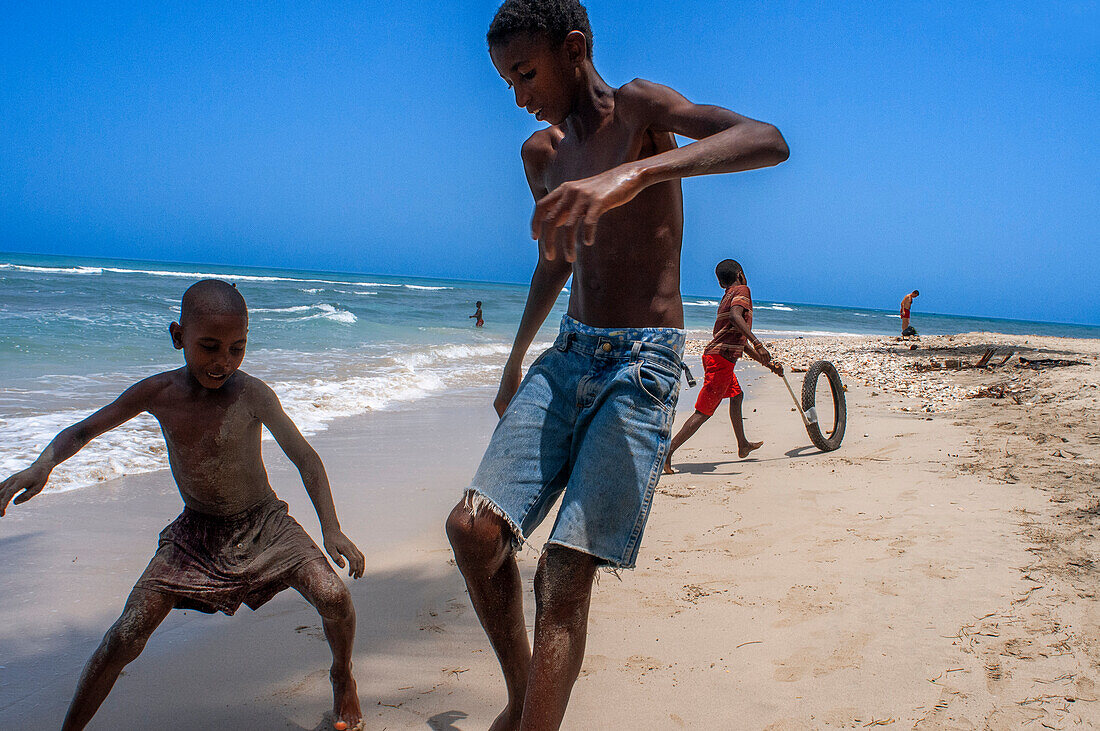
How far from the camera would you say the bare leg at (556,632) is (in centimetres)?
168

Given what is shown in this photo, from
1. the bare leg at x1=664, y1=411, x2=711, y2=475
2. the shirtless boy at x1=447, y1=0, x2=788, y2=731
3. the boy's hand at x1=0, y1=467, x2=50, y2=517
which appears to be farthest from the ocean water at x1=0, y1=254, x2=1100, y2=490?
the shirtless boy at x1=447, y1=0, x2=788, y2=731

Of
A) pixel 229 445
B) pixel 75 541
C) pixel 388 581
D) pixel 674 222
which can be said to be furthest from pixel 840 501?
pixel 75 541

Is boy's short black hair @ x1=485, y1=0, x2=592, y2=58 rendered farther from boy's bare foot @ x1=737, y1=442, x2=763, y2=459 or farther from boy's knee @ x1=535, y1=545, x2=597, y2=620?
boy's bare foot @ x1=737, y1=442, x2=763, y2=459

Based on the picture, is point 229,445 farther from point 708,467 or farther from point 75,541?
point 708,467

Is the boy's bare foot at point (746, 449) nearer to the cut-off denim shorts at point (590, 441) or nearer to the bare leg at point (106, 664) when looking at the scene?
the cut-off denim shorts at point (590, 441)

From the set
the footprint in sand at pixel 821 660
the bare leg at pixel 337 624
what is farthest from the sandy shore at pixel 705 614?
the bare leg at pixel 337 624

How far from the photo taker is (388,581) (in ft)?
11.3

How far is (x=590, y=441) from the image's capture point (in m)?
1.87

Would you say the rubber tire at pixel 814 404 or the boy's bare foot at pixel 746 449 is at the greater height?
the rubber tire at pixel 814 404

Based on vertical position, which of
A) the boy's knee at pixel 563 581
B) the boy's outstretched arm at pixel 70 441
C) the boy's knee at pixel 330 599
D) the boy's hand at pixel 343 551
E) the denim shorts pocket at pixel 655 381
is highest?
the denim shorts pocket at pixel 655 381

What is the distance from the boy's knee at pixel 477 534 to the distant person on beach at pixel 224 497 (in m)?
0.42

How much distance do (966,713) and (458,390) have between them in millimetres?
7989

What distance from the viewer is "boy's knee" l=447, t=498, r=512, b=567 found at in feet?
6.15

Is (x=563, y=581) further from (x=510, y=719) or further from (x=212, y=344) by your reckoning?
(x=212, y=344)
